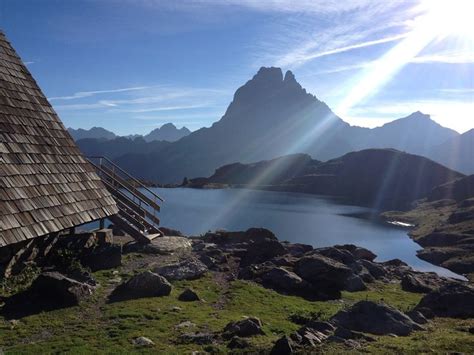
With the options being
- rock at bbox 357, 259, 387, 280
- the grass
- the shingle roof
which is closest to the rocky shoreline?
rock at bbox 357, 259, 387, 280

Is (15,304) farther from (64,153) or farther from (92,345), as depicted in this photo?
(64,153)

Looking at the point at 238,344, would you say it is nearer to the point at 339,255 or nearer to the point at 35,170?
the point at 35,170

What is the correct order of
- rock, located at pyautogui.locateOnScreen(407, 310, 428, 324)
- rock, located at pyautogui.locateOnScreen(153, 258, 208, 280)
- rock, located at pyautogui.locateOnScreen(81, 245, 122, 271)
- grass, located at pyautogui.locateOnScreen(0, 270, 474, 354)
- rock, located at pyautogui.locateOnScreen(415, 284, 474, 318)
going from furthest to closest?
rock, located at pyautogui.locateOnScreen(153, 258, 208, 280)
rock, located at pyautogui.locateOnScreen(81, 245, 122, 271)
rock, located at pyautogui.locateOnScreen(415, 284, 474, 318)
rock, located at pyautogui.locateOnScreen(407, 310, 428, 324)
grass, located at pyautogui.locateOnScreen(0, 270, 474, 354)

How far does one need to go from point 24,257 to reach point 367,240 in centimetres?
8233

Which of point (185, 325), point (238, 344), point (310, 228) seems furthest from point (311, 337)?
point (310, 228)

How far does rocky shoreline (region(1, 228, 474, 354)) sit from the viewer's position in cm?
1401

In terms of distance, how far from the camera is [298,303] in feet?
73.3

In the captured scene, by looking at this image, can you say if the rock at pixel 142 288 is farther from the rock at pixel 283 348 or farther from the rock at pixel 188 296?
the rock at pixel 283 348

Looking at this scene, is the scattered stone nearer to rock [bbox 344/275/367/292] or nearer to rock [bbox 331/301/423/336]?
rock [bbox 331/301/423/336]

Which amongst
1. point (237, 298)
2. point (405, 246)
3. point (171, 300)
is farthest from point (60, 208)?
point (405, 246)

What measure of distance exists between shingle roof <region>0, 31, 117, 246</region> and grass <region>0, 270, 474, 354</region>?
143 inches

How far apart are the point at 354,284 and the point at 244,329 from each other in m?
17.2

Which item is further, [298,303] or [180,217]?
[180,217]

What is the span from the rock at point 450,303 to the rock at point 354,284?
755 cm
